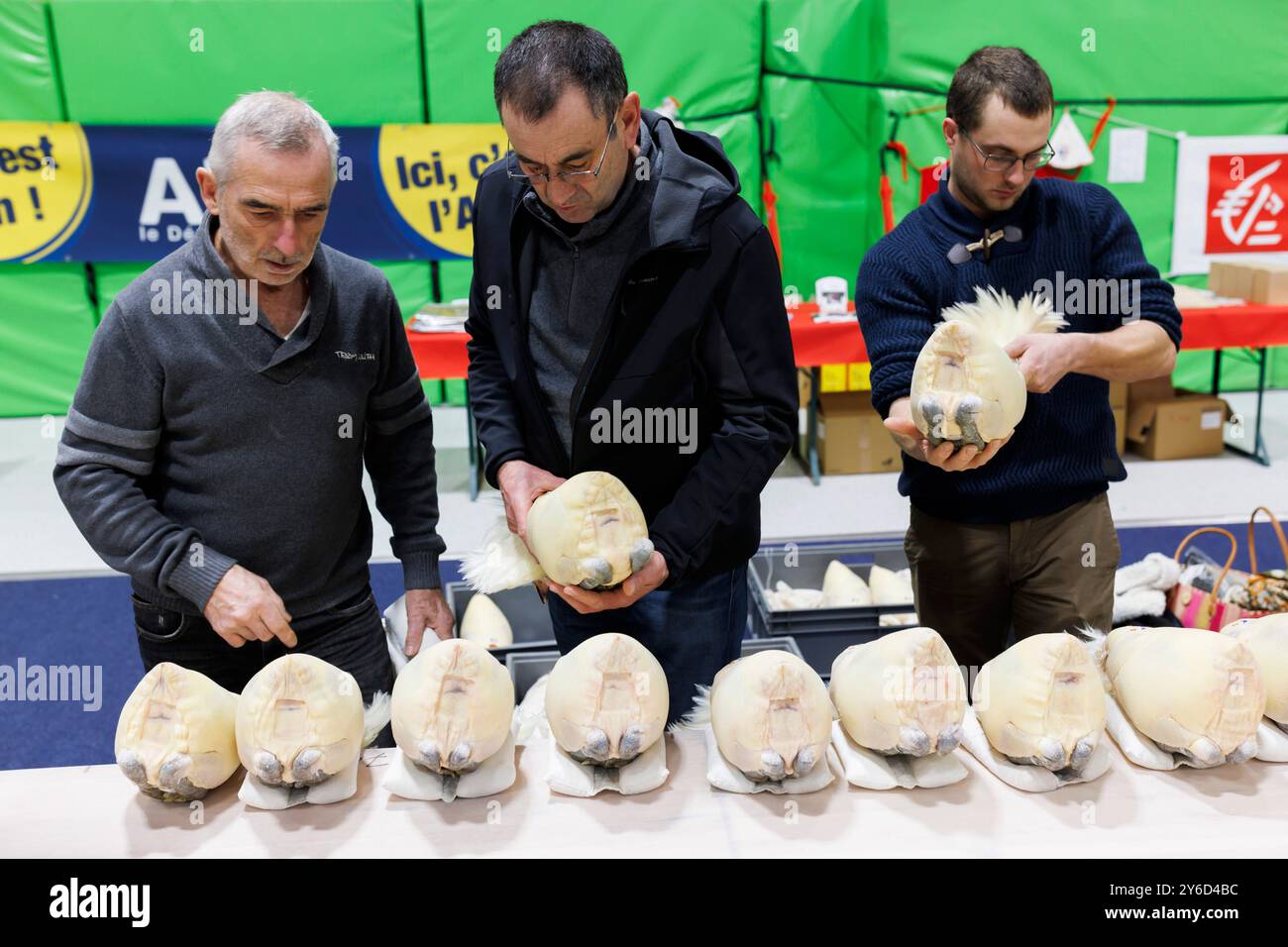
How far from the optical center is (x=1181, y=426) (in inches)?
236

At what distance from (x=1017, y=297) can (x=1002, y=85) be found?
0.39m

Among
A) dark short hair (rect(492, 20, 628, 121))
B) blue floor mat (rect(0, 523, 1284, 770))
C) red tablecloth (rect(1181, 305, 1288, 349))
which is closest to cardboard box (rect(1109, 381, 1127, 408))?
red tablecloth (rect(1181, 305, 1288, 349))

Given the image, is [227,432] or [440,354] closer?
[227,432]

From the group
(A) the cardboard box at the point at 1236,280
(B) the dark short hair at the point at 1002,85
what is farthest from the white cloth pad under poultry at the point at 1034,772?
(A) the cardboard box at the point at 1236,280

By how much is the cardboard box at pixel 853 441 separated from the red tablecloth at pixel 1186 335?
0.46 meters

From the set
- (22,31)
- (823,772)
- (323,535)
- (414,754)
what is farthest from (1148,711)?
(22,31)

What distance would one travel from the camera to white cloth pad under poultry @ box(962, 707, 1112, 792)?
1.47 metres

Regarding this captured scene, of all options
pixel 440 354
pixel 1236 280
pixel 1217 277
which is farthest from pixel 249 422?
pixel 1217 277

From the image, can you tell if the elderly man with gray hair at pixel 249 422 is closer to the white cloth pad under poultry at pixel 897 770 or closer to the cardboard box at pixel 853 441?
the white cloth pad under poultry at pixel 897 770

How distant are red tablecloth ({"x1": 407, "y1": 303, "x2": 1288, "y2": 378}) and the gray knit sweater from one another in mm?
3243

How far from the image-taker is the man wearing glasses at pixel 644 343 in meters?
1.72

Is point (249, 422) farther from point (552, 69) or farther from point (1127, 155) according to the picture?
point (1127, 155)

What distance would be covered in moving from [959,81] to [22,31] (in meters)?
6.27
